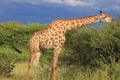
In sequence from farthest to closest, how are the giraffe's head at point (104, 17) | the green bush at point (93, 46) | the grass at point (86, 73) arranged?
1. the green bush at point (93, 46)
2. the giraffe's head at point (104, 17)
3. the grass at point (86, 73)

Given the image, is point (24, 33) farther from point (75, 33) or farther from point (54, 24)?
point (54, 24)

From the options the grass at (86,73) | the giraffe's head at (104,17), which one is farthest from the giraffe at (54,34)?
the grass at (86,73)

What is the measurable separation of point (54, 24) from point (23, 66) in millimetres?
10280

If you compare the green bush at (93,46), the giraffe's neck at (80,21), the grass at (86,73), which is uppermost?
the giraffe's neck at (80,21)

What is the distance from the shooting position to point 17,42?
30.0 meters

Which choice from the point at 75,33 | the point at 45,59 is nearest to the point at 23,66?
the point at 45,59

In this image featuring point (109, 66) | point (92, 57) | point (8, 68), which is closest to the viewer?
point (109, 66)

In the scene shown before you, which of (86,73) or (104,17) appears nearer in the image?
(104,17)

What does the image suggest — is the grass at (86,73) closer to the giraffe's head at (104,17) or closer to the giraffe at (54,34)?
the giraffe at (54,34)

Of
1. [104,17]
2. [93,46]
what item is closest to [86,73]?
[93,46]

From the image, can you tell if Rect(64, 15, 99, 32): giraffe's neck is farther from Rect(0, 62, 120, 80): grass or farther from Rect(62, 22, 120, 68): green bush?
Rect(0, 62, 120, 80): grass

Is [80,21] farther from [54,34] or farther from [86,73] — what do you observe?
[86,73]

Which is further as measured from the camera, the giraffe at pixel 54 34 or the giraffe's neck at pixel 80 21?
the giraffe's neck at pixel 80 21

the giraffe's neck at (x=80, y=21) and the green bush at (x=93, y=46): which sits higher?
the giraffe's neck at (x=80, y=21)
